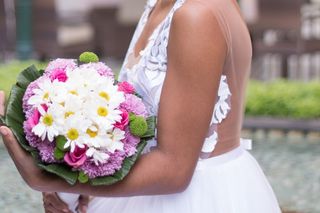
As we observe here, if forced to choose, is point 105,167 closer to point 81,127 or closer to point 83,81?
point 81,127

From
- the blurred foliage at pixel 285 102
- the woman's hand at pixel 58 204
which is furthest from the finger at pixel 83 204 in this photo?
the blurred foliage at pixel 285 102

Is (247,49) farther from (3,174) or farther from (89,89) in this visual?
(3,174)

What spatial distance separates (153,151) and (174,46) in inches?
9.5

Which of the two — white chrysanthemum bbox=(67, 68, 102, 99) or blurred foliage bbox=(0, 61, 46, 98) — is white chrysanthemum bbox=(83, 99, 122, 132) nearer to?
white chrysanthemum bbox=(67, 68, 102, 99)

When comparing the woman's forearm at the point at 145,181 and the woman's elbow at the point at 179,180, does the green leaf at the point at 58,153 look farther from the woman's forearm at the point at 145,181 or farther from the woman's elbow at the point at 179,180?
the woman's elbow at the point at 179,180

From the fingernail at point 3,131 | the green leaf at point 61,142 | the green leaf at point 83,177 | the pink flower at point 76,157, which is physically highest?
the fingernail at point 3,131

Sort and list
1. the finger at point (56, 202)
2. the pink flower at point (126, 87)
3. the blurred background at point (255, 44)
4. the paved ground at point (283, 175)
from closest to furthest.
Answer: the pink flower at point (126, 87) → the finger at point (56, 202) → the paved ground at point (283, 175) → the blurred background at point (255, 44)

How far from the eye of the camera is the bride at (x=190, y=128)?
1835mm

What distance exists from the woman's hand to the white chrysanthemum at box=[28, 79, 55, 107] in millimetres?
354

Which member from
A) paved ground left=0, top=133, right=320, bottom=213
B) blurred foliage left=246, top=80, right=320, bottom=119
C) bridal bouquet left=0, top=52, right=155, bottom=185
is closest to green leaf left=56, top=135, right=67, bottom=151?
bridal bouquet left=0, top=52, right=155, bottom=185

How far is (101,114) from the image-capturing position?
1848 mm

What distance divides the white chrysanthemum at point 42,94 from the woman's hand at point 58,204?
354 millimetres

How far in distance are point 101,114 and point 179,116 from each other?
6.8 inches

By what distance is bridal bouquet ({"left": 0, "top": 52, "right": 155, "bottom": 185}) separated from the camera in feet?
6.00
